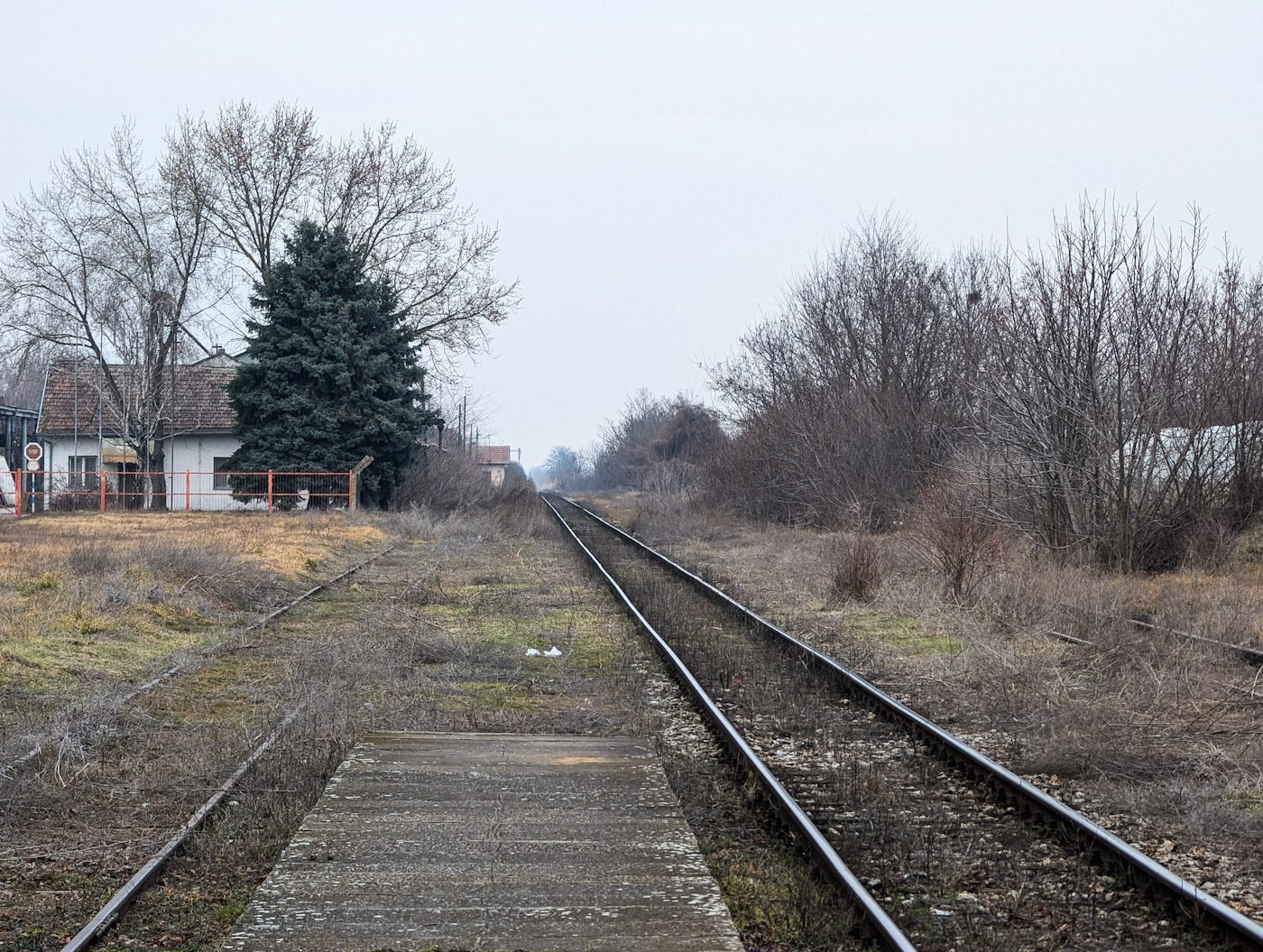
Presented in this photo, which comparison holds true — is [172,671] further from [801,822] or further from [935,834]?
[935,834]

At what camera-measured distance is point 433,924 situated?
4359mm

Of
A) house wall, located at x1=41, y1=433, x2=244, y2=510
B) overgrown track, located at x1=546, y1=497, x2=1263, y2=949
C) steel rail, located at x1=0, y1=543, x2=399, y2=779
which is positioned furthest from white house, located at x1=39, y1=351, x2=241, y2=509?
overgrown track, located at x1=546, y1=497, x2=1263, y2=949

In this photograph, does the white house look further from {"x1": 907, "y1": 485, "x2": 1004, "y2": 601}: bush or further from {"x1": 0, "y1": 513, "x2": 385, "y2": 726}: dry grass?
{"x1": 907, "y1": 485, "x2": 1004, "y2": 601}: bush

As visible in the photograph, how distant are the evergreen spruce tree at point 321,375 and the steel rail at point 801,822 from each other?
28.6 m

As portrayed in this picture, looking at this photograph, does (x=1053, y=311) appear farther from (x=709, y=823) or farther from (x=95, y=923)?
(x=95, y=923)

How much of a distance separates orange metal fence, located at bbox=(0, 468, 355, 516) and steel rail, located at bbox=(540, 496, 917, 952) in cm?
2863

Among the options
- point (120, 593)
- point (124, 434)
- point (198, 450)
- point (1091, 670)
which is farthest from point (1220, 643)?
point (198, 450)

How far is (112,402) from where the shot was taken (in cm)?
4612

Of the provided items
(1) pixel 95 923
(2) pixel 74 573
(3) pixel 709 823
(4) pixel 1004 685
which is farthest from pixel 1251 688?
(2) pixel 74 573

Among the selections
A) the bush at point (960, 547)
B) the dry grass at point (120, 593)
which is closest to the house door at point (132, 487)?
the dry grass at point (120, 593)

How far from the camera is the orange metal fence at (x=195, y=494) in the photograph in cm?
3769

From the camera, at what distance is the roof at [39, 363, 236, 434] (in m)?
47.1

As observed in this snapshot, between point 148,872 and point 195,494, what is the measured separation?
3919cm

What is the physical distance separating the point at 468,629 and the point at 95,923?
9.40 metres
